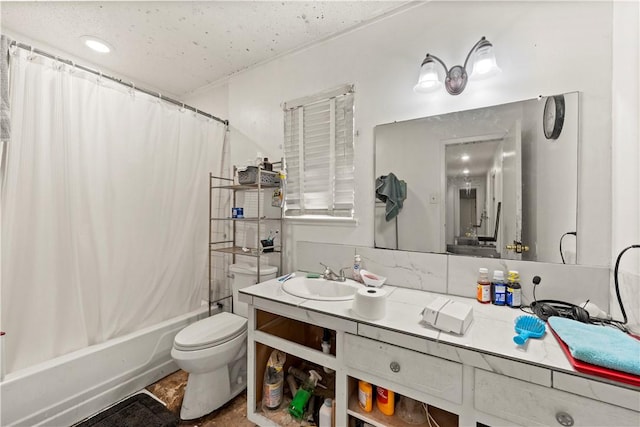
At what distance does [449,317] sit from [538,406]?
0.32 metres

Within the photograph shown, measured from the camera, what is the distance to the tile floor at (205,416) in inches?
57.1

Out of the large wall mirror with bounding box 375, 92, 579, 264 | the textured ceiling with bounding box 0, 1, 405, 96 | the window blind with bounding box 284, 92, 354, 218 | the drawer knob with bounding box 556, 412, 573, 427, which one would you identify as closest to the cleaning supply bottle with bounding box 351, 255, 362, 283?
the large wall mirror with bounding box 375, 92, 579, 264

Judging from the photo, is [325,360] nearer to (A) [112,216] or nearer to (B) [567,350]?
(B) [567,350]

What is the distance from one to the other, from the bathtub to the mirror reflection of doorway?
2114 mm

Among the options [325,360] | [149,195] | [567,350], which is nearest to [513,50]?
[567,350]

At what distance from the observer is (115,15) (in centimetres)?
157

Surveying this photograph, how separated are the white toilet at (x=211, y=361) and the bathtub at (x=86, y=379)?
0.44 m

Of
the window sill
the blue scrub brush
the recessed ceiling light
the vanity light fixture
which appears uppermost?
the recessed ceiling light

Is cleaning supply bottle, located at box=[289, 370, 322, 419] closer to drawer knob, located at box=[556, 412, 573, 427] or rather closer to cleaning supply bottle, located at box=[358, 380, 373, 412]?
cleaning supply bottle, located at box=[358, 380, 373, 412]

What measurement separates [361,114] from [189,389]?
1979mm

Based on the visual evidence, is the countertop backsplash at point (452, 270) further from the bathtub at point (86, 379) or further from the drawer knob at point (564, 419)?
the bathtub at point (86, 379)

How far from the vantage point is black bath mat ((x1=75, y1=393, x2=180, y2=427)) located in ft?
4.62

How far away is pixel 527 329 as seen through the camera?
0.89 meters

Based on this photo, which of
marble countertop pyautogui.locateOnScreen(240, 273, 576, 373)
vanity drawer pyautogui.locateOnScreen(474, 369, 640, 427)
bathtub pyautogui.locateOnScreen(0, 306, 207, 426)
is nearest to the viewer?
vanity drawer pyautogui.locateOnScreen(474, 369, 640, 427)
